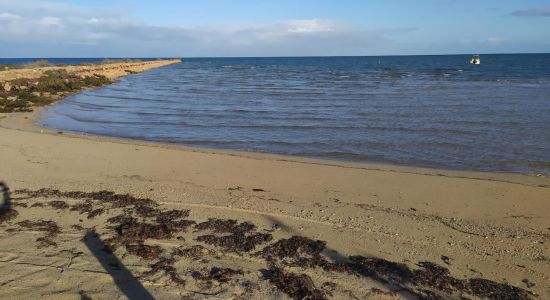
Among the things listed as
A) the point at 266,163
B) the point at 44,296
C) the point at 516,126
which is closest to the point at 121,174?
the point at 266,163

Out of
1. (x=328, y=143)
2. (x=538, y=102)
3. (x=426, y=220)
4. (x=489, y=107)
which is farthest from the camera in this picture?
(x=538, y=102)

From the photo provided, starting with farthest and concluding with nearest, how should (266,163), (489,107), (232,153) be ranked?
(489,107), (232,153), (266,163)

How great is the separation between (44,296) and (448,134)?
12142 mm

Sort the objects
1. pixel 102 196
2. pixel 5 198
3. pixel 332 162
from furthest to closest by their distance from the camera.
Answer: pixel 332 162, pixel 102 196, pixel 5 198

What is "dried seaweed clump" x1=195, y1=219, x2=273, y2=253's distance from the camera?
5.53 metres

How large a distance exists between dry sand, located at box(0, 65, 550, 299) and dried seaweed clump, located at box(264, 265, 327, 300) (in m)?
0.02

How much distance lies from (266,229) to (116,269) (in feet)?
6.78

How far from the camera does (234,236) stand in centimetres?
579

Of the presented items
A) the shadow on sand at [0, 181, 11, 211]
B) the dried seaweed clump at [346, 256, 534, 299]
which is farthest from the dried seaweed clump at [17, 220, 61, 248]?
the dried seaweed clump at [346, 256, 534, 299]

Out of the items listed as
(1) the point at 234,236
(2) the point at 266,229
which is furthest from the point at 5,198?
(2) the point at 266,229

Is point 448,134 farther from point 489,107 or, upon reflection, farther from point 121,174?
point 121,174

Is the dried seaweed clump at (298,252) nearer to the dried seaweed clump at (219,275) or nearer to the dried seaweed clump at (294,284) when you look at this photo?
the dried seaweed clump at (294,284)

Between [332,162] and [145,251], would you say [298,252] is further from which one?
[332,162]

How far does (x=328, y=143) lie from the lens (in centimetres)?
1256
